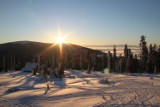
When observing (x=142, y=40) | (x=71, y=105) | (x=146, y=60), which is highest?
(x=142, y=40)

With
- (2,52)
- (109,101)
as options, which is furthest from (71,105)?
(2,52)

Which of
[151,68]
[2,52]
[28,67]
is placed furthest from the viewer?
[2,52]

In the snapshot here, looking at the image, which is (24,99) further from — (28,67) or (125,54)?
(125,54)

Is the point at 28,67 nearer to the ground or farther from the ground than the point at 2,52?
nearer to the ground

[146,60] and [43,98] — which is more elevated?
[146,60]

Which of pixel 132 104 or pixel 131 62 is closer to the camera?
pixel 132 104

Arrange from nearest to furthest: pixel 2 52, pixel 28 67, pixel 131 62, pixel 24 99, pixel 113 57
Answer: pixel 24 99, pixel 28 67, pixel 131 62, pixel 113 57, pixel 2 52

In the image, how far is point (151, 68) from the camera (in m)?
74.4

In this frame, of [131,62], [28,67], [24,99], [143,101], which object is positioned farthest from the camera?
[131,62]

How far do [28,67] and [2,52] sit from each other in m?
142

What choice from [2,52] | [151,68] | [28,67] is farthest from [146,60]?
[2,52]

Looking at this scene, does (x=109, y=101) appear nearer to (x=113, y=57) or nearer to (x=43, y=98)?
(x=43, y=98)

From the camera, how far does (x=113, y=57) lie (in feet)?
310

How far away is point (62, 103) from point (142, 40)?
2810 inches
